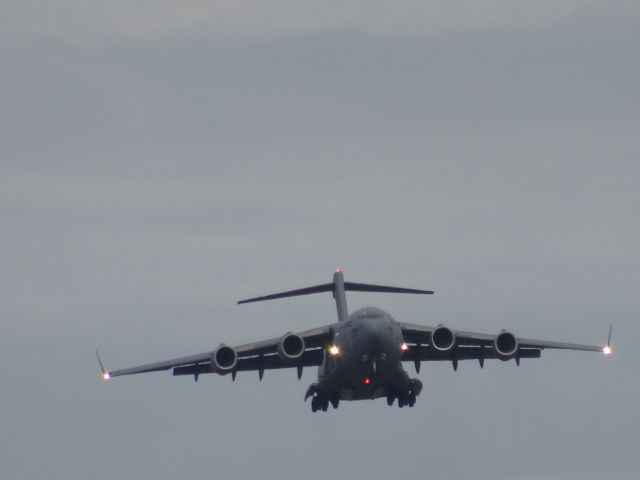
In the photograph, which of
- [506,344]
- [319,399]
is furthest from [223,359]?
[506,344]

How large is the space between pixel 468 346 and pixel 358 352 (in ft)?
23.8

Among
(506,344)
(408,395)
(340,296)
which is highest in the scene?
(340,296)

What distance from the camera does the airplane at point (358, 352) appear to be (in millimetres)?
52719

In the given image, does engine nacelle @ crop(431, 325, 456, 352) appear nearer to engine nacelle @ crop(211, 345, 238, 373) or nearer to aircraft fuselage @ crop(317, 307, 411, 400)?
aircraft fuselage @ crop(317, 307, 411, 400)

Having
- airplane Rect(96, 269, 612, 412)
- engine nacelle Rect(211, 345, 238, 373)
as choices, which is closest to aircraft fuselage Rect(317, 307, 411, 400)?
airplane Rect(96, 269, 612, 412)

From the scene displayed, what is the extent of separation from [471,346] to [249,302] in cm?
876

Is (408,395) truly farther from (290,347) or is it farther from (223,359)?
(223,359)

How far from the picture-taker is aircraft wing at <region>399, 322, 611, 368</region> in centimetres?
5538

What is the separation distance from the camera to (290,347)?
2162 inches

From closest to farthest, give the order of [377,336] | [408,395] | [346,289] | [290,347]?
[377,336] < [290,347] < [408,395] < [346,289]

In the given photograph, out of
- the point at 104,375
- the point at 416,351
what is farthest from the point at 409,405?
the point at 104,375

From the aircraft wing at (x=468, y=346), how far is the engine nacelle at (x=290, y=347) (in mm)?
3854

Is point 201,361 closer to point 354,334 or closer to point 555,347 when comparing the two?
point 354,334

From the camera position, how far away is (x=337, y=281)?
60.8 meters
